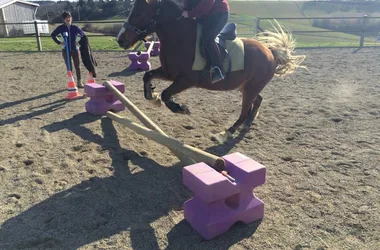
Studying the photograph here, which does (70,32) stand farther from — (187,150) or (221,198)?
(221,198)

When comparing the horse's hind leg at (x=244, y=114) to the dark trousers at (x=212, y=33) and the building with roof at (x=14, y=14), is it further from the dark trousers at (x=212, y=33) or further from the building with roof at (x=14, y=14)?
the building with roof at (x=14, y=14)

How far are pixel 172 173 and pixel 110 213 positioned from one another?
103 cm

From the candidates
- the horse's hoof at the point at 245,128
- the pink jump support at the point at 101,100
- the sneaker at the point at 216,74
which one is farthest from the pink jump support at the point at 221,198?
the pink jump support at the point at 101,100

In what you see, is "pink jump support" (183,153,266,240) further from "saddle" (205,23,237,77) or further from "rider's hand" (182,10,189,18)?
"rider's hand" (182,10,189,18)

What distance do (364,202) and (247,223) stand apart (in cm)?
124

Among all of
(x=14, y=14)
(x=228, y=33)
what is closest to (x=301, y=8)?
(x=14, y=14)

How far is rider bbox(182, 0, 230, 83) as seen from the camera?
4090mm

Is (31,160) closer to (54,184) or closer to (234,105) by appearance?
(54,184)

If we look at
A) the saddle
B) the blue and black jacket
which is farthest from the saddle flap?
the blue and black jacket

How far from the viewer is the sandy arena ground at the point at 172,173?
2.78 m

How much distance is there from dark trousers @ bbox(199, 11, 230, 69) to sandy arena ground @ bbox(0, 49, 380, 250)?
4.28 ft

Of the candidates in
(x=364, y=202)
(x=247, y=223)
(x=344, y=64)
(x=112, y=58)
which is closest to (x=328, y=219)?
(x=364, y=202)

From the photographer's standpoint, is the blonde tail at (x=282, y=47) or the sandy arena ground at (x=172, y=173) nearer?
the sandy arena ground at (x=172, y=173)

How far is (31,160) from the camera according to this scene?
415cm
